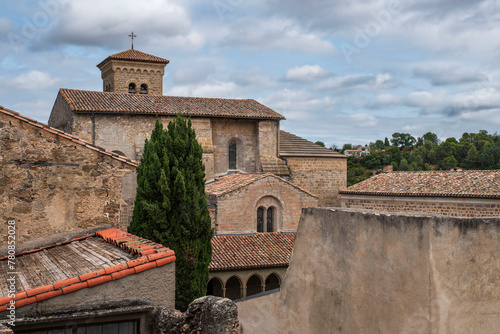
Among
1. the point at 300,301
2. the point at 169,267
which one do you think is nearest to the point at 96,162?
the point at 169,267

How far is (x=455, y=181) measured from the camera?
72.3 ft

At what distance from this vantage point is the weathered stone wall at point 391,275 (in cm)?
525

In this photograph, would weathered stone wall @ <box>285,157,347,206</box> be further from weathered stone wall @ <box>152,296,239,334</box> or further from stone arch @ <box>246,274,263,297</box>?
weathered stone wall @ <box>152,296,239,334</box>

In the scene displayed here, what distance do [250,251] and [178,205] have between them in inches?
231

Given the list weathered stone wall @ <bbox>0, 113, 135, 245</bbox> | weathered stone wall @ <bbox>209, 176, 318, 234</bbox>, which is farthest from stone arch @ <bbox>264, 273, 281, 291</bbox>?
weathered stone wall @ <bbox>0, 113, 135, 245</bbox>

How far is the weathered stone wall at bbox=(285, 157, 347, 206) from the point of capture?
27.7m

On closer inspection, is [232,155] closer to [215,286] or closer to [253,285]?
[253,285]

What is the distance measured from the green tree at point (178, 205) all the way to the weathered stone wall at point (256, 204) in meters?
→ 5.82

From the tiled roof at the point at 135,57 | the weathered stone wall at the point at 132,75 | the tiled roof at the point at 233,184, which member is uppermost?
the tiled roof at the point at 135,57

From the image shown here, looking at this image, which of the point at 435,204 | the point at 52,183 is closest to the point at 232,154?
the point at 435,204

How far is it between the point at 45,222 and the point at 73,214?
488 mm

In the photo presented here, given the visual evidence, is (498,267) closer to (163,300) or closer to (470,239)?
(470,239)

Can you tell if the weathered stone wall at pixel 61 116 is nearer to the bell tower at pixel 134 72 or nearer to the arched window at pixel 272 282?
the bell tower at pixel 134 72

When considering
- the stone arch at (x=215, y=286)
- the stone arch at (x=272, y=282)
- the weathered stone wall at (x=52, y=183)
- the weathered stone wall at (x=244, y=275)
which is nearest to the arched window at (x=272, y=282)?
the stone arch at (x=272, y=282)
